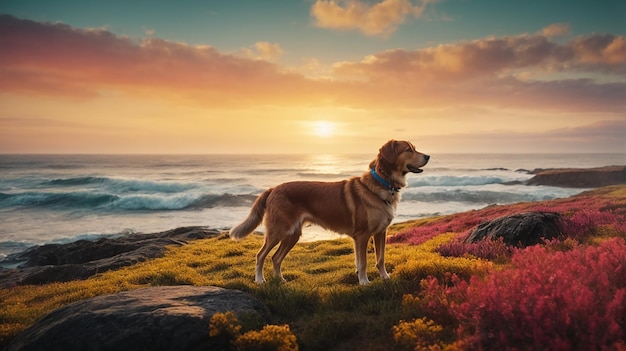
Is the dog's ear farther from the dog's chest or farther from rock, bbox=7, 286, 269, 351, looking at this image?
rock, bbox=7, 286, 269, 351

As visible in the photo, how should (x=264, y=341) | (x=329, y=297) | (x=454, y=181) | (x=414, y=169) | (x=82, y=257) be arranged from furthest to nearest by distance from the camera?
(x=454, y=181)
(x=82, y=257)
(x=414, y=169)
(x=329, y=297)
(x=264, y=341)

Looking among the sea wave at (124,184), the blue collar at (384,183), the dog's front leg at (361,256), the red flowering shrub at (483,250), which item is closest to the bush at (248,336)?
the dog's front leg at (361,256)

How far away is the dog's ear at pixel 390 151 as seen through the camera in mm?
7953

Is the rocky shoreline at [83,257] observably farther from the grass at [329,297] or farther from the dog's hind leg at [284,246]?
the dog's hind leg at [284,246]

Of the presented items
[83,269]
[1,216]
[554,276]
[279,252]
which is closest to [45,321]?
[279,252]

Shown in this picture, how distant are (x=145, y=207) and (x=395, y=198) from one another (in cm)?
5010

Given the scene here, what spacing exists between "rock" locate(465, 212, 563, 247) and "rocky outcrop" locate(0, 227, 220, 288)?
12729 millimetres

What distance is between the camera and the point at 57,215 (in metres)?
43.0

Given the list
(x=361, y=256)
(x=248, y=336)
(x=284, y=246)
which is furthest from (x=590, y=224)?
(x=248, y=336)

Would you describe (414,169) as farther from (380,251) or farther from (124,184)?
(124,184)

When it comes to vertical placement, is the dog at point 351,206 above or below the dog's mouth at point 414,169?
below

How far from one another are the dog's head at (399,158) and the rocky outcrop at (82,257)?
11.2 meters

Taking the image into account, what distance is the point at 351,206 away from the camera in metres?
8.14

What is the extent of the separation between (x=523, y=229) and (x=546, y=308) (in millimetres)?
6346
